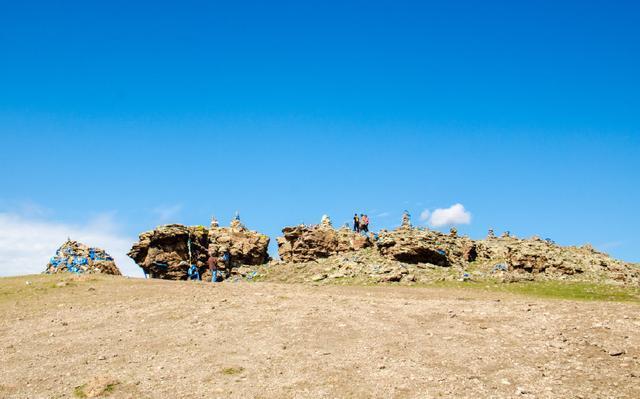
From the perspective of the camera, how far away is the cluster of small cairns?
39281 millimetres

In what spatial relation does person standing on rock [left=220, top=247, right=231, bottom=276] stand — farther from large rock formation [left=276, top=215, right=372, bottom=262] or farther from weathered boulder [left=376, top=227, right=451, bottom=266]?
weathered boulder [left=376, top=227, right=451, bottom=266]

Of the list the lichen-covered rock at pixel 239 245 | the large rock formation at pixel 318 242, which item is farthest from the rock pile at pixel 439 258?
the lichen-covered rock at pixel 239 245

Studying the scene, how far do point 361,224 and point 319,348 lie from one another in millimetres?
33217

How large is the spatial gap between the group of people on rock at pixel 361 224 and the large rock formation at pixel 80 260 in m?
22.4

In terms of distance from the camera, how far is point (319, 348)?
58.1 ft

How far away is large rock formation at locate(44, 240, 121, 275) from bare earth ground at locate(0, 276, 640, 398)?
17594 millimetres

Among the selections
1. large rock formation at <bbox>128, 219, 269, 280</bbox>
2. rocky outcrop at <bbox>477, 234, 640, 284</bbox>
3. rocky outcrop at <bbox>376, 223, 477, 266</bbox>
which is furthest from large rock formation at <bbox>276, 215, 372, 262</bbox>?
rocky outcrop at <bbox>477, 234, 640, 284</bbox>

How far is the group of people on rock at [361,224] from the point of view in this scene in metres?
50.2

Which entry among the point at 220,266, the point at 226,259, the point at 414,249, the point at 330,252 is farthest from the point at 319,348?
the point at 226,259

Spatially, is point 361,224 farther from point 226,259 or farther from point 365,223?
point 226,259

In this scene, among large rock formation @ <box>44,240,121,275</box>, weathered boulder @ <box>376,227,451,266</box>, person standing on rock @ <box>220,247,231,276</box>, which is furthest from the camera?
person standing on rock @ <box>220,247,231,276</box>

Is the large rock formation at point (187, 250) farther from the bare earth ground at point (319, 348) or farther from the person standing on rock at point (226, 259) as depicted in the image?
the bare earth ground at point (319, 348)

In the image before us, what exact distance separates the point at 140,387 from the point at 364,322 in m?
9.17

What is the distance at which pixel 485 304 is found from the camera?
77.8 ft
